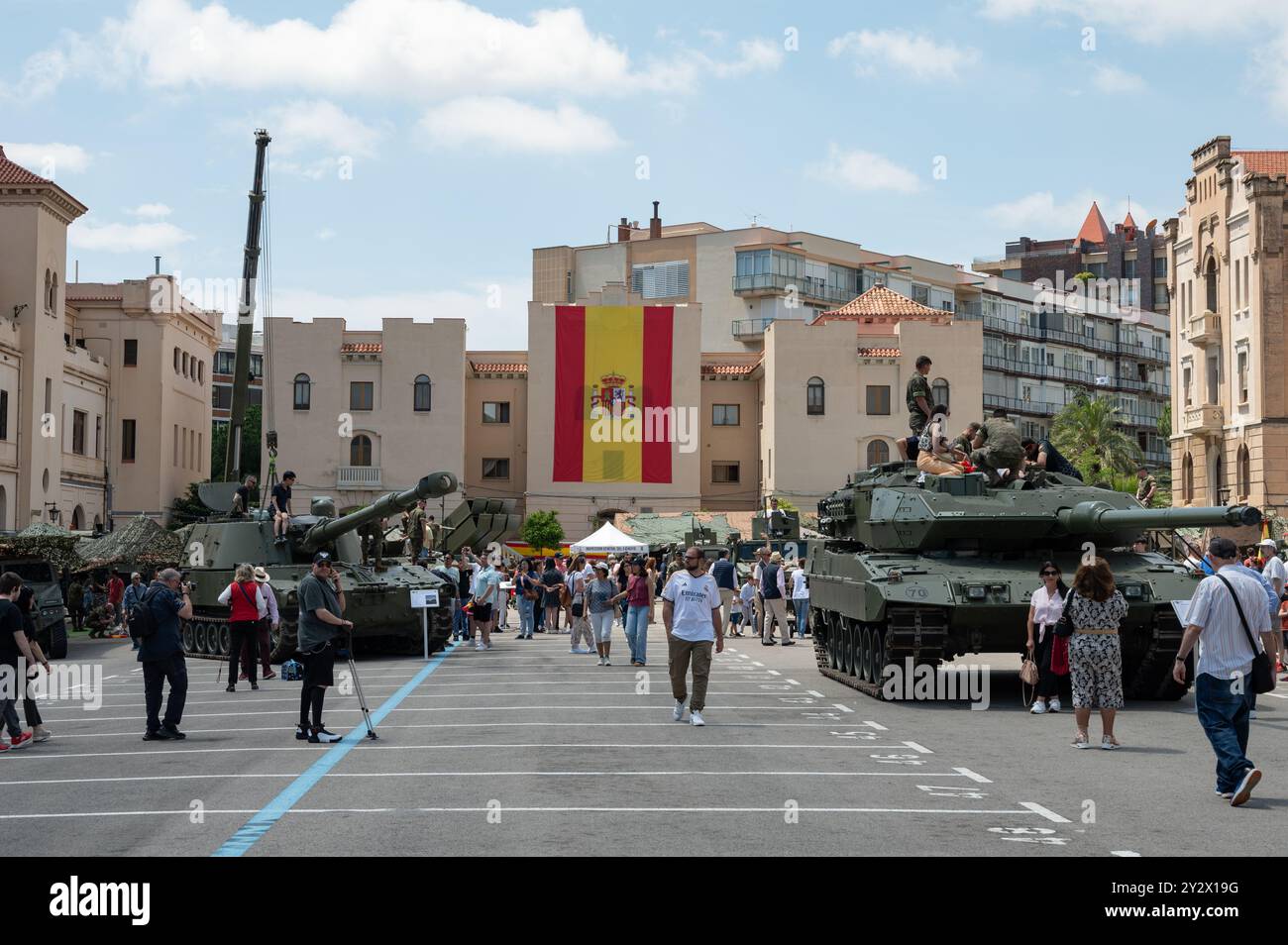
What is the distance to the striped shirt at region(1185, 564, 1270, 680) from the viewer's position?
10.3 meters

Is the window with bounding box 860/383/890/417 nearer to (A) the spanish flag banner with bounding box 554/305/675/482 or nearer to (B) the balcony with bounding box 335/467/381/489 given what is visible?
(A) the spanish flag banner with bounding box 554/305/675/482

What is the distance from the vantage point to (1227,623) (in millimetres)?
10328

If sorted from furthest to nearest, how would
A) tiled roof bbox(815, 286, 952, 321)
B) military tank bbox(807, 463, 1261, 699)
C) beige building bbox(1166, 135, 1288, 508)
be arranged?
tiled roof bbox(815, 286, 952, 321)
beige building bbox(1166, 135, 1288, 508)
military tank bbox(807, 463, 1261, 699)

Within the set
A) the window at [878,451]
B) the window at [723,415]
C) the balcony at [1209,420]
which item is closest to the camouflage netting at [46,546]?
the balcony at [1209,420]

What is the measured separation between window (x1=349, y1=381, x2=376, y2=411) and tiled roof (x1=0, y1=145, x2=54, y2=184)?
73.8ft

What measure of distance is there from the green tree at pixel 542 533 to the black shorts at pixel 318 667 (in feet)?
169

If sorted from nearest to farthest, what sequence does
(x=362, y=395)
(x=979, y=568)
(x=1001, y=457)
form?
(x=979, y=568)
(x=1001, y=457)
(x=362, y=395)

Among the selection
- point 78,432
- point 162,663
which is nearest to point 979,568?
point 162,663

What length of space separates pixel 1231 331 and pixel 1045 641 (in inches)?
1647

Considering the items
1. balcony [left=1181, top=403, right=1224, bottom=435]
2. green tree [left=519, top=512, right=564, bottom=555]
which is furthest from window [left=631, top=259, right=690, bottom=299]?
balcony [left=1181, top=403, right=1224, bottom=435]

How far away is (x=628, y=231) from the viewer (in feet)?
287

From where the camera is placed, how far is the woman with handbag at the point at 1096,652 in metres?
13.2

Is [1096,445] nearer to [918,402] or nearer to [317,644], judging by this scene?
[918,402]
